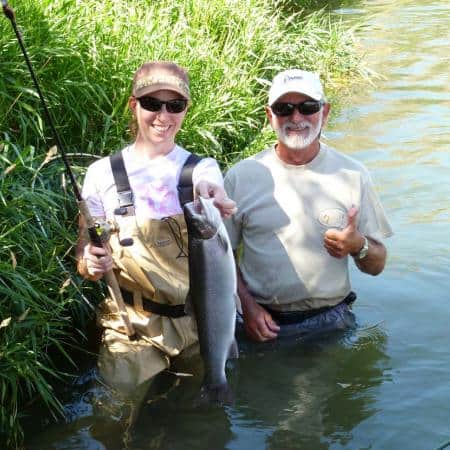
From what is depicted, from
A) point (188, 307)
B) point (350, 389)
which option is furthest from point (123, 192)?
point (350, 389)

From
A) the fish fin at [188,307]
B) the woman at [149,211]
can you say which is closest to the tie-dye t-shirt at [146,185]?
the woman at [149,211]

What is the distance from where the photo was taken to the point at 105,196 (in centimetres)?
446

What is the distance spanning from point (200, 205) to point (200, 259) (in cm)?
28

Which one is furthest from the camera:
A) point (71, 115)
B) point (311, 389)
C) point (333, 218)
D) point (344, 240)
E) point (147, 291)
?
point (71, 115)

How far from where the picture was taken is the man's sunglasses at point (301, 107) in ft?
16.2

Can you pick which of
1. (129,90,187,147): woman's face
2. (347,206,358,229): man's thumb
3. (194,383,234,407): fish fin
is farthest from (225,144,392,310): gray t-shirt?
(194,383,234,407): fish fin

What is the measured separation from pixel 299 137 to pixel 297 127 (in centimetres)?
7

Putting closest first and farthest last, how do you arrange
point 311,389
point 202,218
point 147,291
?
point 202,218 → point 147,291 → point 311,389

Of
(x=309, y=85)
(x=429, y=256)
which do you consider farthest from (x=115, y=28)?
(x=429, y=256)

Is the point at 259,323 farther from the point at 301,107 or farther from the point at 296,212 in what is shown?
the point at 301,107

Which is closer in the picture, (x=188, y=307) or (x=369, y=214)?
(x=188, y=307)

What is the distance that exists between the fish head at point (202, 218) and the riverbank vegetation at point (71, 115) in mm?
961

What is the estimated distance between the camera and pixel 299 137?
4.92 metres

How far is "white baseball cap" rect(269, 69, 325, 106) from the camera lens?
490cm
